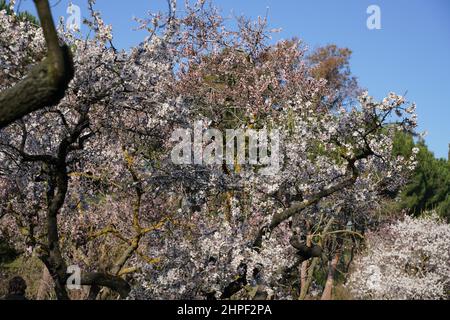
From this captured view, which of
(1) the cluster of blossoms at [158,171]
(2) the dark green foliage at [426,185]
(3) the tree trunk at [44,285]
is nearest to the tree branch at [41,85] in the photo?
(1) the cluster of blossoms at [158,171]

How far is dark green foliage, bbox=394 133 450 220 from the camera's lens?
1035 inches

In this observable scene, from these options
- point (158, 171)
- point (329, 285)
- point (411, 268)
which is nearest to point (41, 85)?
point (158, 171)

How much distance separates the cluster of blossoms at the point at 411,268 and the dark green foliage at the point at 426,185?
1025 centimetres

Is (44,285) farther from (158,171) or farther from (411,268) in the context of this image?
(411,268)

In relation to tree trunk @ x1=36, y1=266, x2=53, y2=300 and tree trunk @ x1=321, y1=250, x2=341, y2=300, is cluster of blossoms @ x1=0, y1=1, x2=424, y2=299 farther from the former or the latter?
tree trunk @ x1=321, y1=250, x2=341, y2=300

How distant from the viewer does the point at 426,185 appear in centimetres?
2797

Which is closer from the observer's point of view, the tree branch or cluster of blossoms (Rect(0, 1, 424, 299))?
the tree branch

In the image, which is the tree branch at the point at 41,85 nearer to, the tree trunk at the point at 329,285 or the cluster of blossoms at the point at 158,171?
the cluster of blossoms at the point at 158,171

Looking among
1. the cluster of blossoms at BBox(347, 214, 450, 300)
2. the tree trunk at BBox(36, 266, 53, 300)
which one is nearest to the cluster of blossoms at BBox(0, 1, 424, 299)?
the tree trunk at BBox(36, 266, 53, 300)

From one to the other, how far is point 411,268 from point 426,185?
1388 centimetres

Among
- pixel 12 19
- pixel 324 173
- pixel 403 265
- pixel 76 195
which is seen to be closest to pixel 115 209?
pixel 76 195

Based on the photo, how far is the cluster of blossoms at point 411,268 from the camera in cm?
1370

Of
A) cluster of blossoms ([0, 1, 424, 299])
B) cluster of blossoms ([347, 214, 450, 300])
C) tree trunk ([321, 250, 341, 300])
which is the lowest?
tree trunk ([321, 250, 341, 300])

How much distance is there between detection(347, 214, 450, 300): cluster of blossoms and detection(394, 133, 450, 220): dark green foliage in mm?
10254
